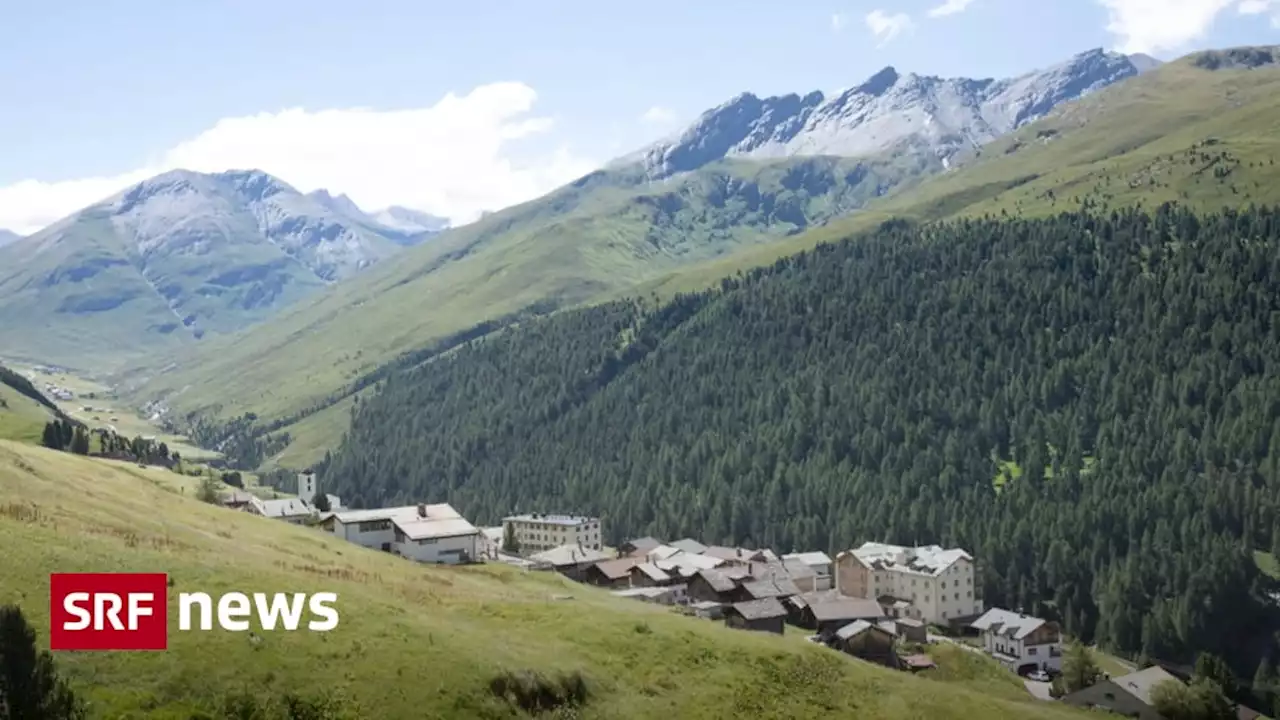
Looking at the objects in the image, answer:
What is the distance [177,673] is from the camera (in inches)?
1996

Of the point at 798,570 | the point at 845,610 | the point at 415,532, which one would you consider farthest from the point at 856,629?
the point at 798,570

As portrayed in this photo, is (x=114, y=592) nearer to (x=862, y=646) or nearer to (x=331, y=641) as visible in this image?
(x=331, y=641)

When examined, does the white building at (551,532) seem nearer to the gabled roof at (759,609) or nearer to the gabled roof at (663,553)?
the gabled roof at (663,553)

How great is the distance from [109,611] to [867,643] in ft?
245

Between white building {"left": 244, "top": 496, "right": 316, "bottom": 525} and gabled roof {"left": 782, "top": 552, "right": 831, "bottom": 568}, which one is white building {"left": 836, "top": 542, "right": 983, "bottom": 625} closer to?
gabled roof {"left": 782, "top": 552, "right": 831, "bottom": 568}

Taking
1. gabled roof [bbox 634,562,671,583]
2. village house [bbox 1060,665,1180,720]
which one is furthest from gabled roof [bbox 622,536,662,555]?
village house [bbox 1060,665,1180,720]

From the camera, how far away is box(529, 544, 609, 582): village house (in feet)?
454

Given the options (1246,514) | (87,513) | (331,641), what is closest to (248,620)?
(331,641)

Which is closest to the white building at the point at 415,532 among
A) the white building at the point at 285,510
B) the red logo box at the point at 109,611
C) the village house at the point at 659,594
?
the white building at the point at 285,510

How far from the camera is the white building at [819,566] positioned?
167212mm

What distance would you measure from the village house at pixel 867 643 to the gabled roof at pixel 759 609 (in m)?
6.16

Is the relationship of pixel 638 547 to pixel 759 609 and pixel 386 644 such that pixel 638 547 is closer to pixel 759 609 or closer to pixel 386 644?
pixel 759 609

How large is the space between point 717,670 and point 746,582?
6576cm

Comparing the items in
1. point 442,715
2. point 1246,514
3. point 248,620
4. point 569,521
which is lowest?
point 1246,514
